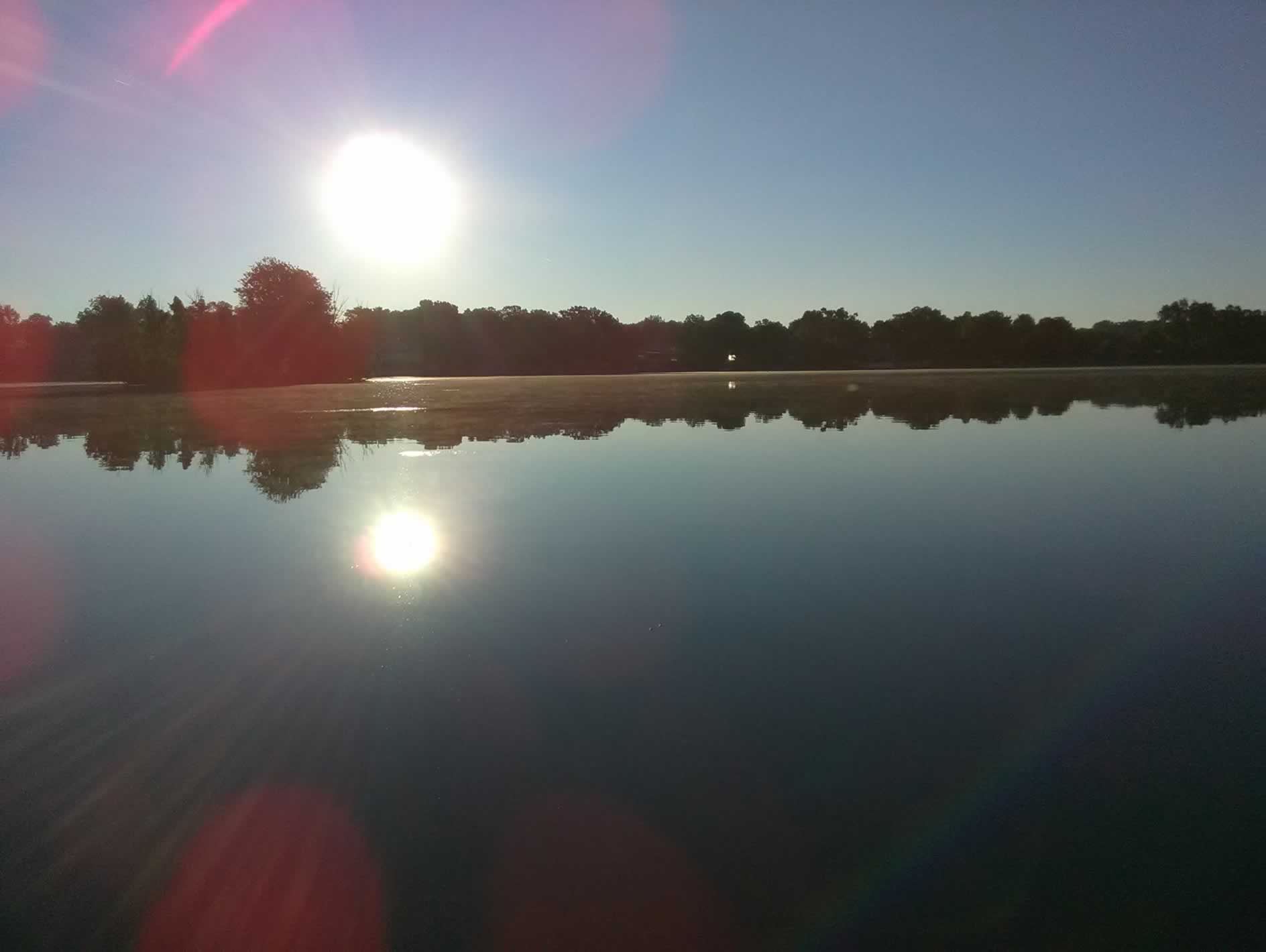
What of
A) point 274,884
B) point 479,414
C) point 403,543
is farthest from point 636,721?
point 479,414

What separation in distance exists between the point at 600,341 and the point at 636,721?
5196 inches

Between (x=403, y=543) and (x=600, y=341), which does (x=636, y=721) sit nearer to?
(x=403, y=543)

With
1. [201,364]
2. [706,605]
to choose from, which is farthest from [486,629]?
[201,364]

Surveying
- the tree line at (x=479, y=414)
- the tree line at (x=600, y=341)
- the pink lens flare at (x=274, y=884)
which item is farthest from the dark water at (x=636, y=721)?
the tree line at (x=600, y=341)

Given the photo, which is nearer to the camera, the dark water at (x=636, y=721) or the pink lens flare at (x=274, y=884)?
the pink lens flare at (x=274, y=884)

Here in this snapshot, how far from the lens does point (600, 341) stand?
136125 millimetres

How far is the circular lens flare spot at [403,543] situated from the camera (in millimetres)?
11008

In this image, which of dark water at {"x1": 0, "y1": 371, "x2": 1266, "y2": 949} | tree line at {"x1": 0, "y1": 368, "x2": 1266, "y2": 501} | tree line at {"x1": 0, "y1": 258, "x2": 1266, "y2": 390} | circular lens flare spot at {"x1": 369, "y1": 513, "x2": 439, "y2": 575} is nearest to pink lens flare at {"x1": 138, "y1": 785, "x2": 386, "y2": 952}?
dark water at {"x1": 0, "y1": 371, "x2": 1266, "y2": 949}

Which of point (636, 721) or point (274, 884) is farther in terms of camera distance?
point (636, 721)

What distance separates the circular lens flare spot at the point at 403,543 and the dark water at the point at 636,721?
0.10 metres

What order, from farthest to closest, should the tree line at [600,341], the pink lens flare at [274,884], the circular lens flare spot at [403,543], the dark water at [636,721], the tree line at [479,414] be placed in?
the tree line at [600,341], the tree line at [479,414], the circular lens flare spot at [403,543], the dark water at [636,721], the pink lens flare at [274,884]

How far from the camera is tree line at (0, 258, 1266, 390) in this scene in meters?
95.4

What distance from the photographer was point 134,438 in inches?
1131

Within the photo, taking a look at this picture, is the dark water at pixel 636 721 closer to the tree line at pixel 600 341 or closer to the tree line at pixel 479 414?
the tree line at pixel 479 414
